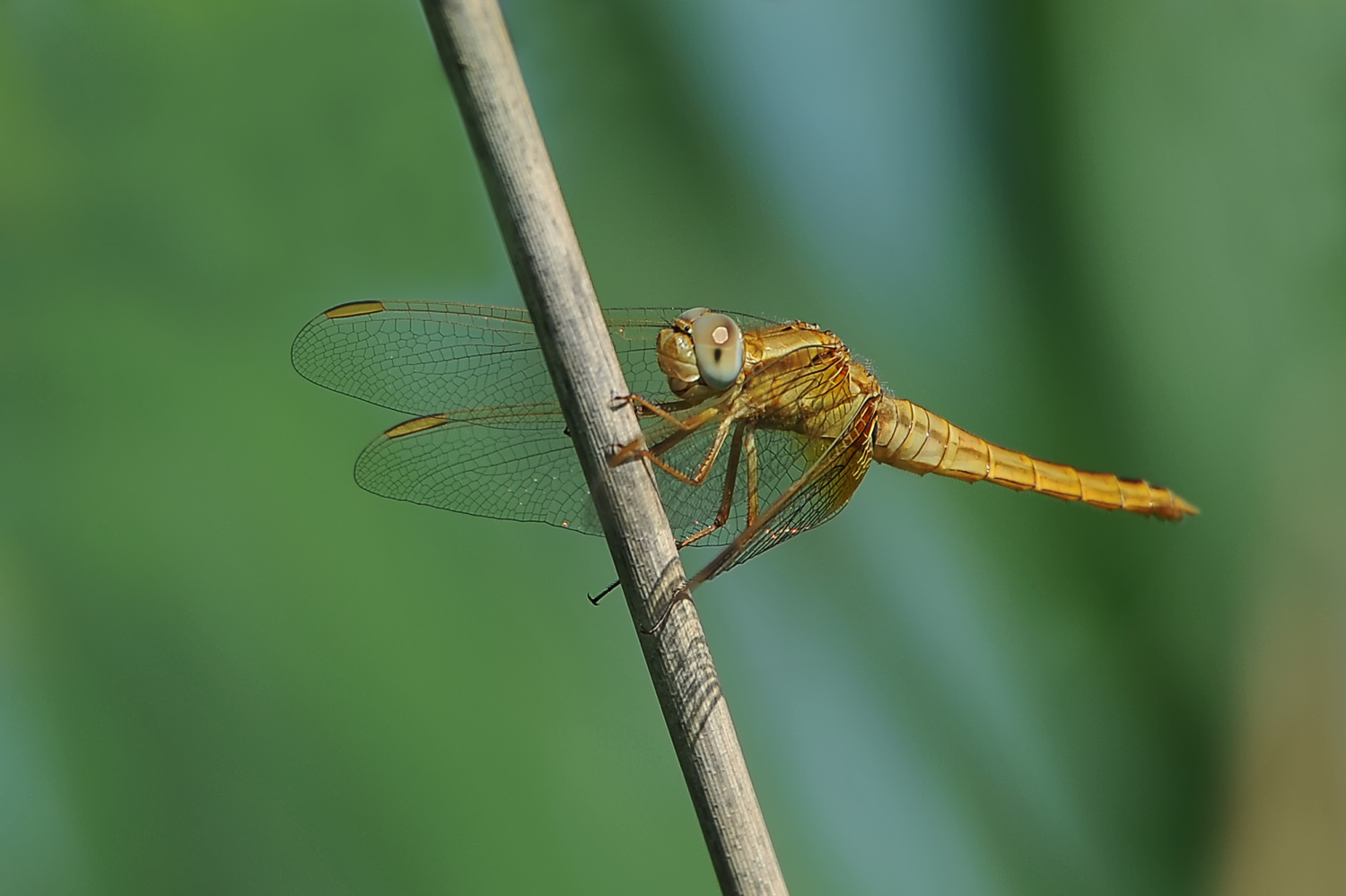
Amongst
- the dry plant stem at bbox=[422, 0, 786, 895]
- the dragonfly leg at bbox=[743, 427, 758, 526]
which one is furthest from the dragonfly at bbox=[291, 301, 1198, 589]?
the dry plant stem at bbox=[422, 0, 786, 895]

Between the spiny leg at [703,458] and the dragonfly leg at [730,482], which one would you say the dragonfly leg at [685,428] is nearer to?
the spiny leg at [703,458]

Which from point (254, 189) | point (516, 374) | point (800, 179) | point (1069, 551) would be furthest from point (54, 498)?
point (1069, 551)

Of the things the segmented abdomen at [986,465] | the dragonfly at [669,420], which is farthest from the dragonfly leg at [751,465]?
the segmented abdomen at [986,465]

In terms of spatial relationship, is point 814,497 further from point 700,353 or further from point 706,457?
point 700,353

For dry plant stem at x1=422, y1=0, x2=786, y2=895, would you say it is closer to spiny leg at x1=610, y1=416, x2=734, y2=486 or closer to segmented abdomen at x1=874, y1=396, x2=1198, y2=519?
spiny leg at x1=610, y1=416, x2=734, y2=486

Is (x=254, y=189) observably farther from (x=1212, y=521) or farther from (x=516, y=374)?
(x=1212, y=521)

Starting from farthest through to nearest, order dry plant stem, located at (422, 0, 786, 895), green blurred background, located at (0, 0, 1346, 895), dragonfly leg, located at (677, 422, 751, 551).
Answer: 1. dragonfly leg, located at (677, 422, 751, 551)
2. green blurred background, located at (0, 0, 1346, 895)
3. dry plant stem, located at (422, 0, 786, 895)

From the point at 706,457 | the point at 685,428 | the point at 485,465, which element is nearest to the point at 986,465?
the point at 706,457
